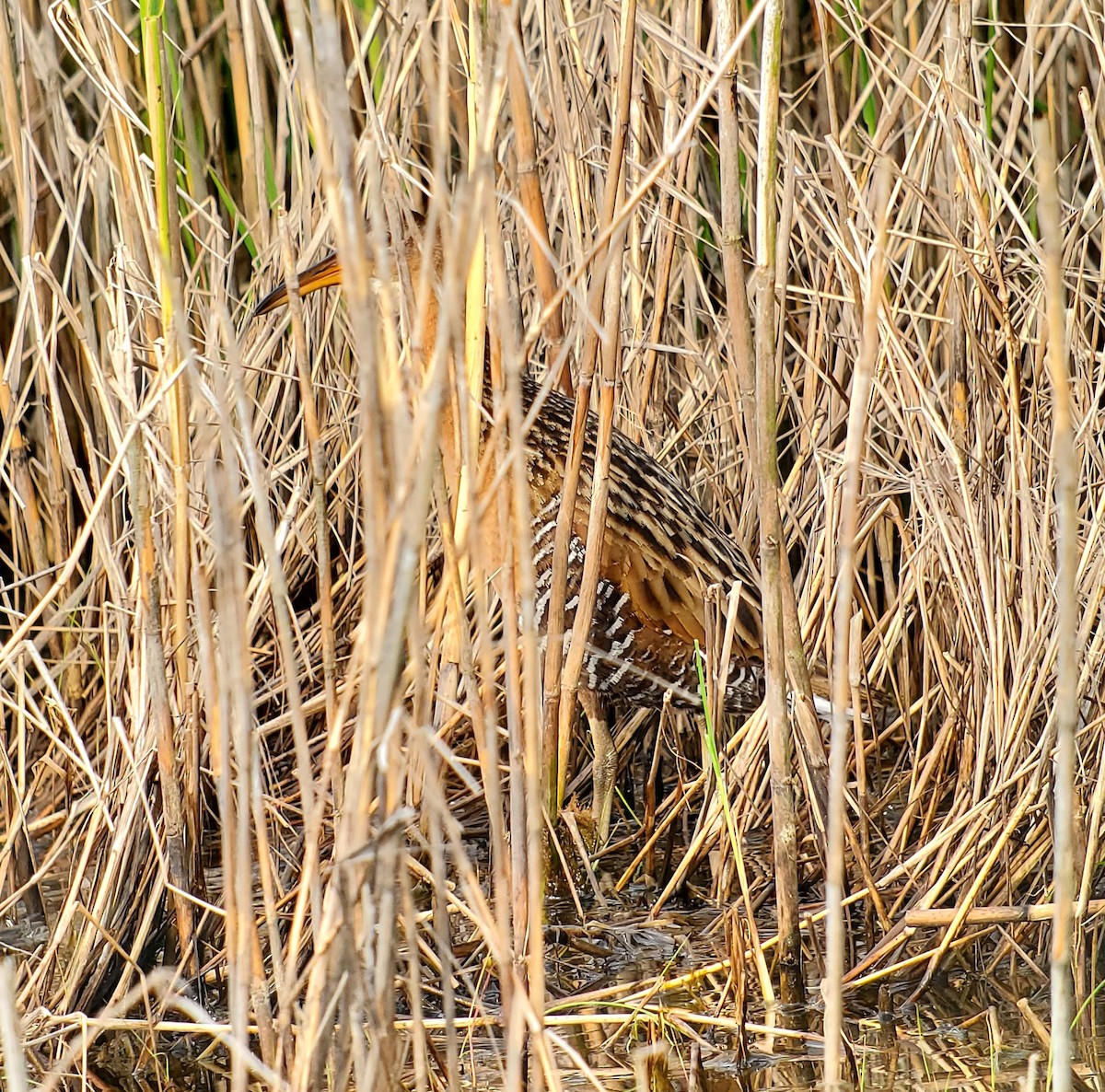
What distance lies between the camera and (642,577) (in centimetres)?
314

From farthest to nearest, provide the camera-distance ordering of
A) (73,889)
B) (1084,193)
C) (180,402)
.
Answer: (1084,193) → (73,889) → (180,402)

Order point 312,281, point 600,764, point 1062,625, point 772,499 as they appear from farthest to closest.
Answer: point 600,764 → point 312,281 → point 772,499 → point 1062,625

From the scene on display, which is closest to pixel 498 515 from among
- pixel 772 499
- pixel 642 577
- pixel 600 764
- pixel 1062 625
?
pixel 772 499

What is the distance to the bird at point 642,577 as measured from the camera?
3.11m

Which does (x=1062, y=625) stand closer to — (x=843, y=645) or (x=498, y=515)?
(x=843, y=645)

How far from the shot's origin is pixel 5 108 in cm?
285

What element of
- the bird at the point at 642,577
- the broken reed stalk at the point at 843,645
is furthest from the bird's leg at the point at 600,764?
the broken reed stalk at the point at 843,645

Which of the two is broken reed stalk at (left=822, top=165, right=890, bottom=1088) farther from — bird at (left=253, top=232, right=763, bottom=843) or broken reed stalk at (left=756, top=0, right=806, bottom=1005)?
bird at (left=253, top=232, right=763, bottom=843)

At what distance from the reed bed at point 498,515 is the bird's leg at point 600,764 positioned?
0.29 feet

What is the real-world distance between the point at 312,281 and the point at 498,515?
4.35 ft

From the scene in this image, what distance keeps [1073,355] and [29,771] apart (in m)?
2.28

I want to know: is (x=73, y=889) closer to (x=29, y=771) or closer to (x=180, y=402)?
(x=180, y=402)

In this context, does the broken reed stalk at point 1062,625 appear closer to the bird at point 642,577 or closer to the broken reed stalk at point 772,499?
the broken reed stalk at point 772,499

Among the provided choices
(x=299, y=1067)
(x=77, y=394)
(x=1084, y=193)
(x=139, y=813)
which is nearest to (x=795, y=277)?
(x=1084, y=193)
